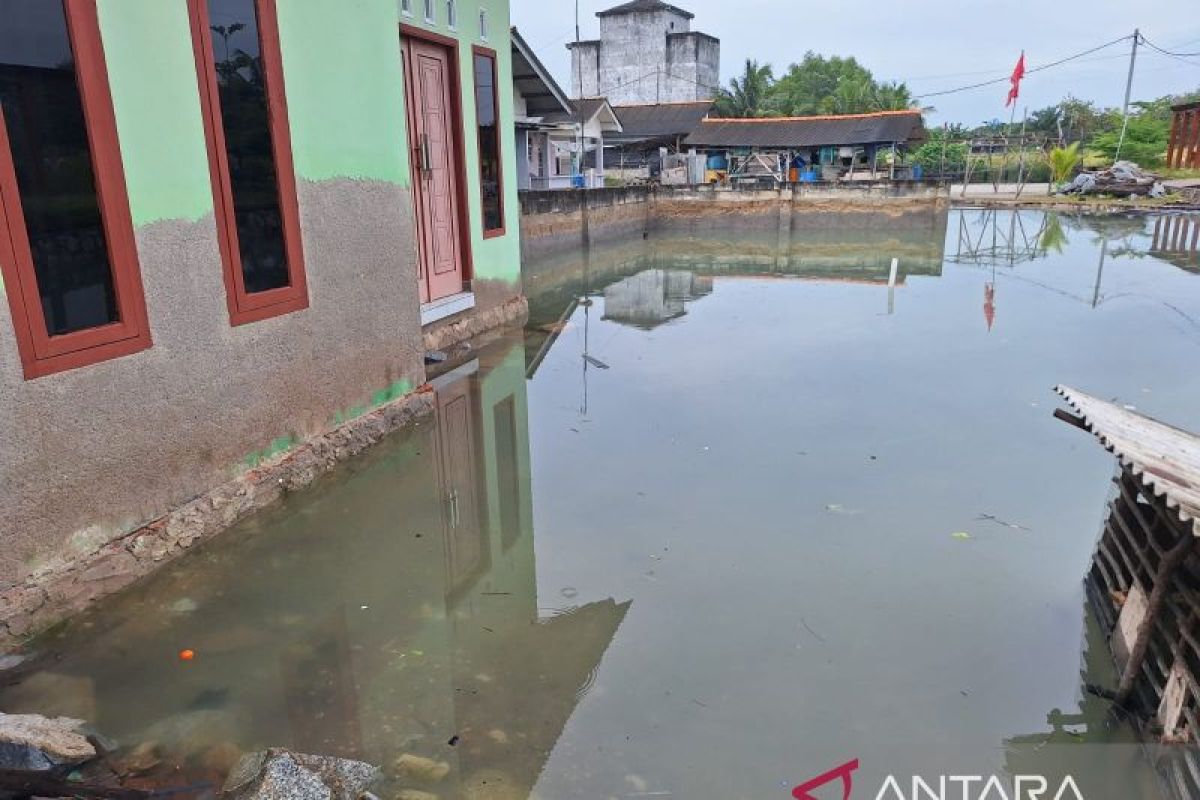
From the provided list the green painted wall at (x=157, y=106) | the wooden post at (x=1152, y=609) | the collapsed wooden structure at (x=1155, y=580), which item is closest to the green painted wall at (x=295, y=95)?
the green painted wall at (x=157, y=106)

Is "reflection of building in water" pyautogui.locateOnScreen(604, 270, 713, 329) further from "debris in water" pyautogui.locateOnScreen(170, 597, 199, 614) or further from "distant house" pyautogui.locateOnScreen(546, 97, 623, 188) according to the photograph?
"distant house" pyautogui.locateOnScreen(546, 97, 623, 188)

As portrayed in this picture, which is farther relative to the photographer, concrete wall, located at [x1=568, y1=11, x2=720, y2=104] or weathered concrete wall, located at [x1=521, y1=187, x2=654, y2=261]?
concrete wall, located at [x1=568, y1=11, x2=720, y2=104]

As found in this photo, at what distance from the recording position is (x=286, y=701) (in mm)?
3084

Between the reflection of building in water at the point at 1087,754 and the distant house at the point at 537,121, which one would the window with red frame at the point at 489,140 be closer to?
the distant house at the point at 537,121

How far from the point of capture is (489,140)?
29.0 ft

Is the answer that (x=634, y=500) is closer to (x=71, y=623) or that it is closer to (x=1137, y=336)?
(x=71, y=623)

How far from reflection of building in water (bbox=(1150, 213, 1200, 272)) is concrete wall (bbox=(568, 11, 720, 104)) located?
2430 centimetres

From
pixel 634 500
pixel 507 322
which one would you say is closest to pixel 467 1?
pixel 507 322

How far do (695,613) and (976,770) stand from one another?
4.34 feet

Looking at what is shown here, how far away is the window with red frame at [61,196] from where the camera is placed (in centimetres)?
320

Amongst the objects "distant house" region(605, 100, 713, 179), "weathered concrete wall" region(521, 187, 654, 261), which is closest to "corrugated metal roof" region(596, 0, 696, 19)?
"distant house" region(605, 100, 713, 179)

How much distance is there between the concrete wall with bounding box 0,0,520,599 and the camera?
3422mm

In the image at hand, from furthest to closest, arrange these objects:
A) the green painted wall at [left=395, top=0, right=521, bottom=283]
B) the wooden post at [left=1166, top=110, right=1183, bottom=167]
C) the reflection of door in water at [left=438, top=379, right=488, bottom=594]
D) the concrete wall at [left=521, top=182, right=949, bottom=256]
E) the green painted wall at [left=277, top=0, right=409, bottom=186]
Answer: the wooden post at [left=1166, top=110, right=1183, bottom=167], the concrete wall at [left=521, top=182, right=949, bottom=256], the green painted wall at [left=395, top=0, right=521, bottom=283], the green painted wall at [left=277, top=0, right=409, bottom=186], the reflection of door in water at [left=438, top=379, right=488, bottom=594]

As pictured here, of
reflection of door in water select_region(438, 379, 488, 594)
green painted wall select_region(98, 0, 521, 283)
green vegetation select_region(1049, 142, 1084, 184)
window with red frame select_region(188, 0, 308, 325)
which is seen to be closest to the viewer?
green painted wall select_region(98, 0, 521, 283)
